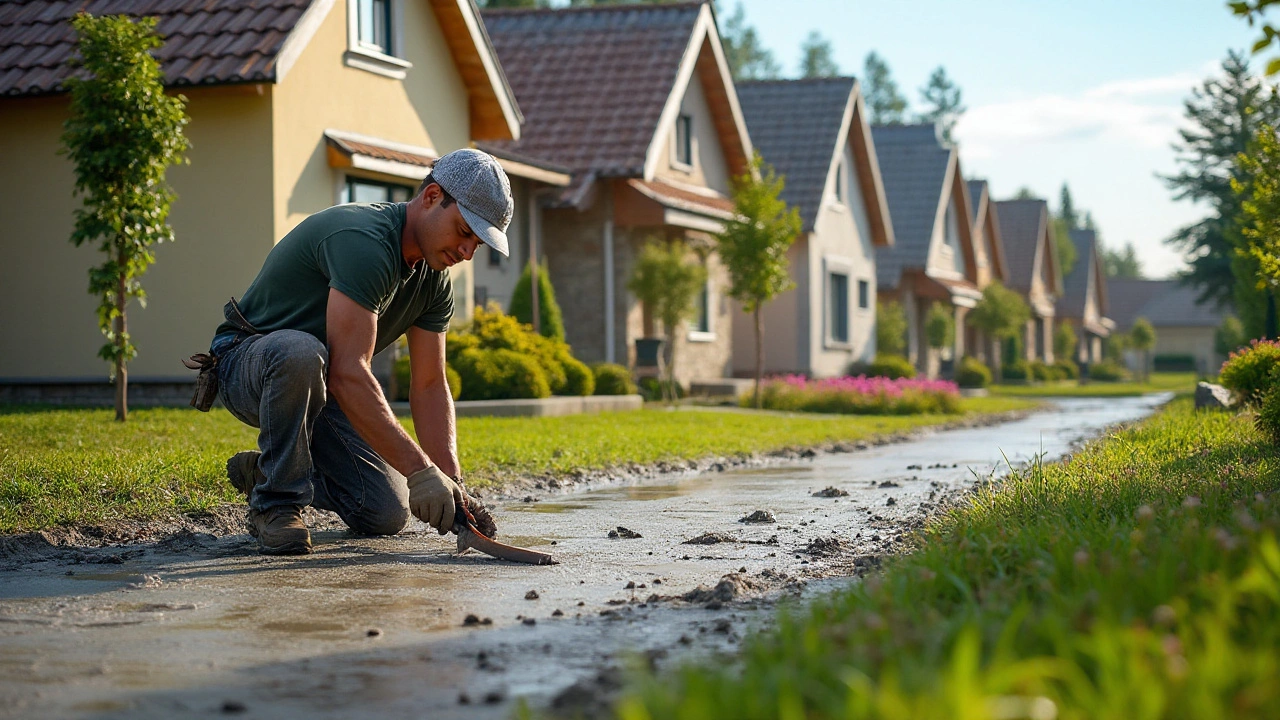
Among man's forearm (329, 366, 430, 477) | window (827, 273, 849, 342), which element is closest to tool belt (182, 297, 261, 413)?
man's forearm (329, 366, 430, 477)

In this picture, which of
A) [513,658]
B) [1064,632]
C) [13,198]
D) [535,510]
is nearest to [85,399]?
[13,198]

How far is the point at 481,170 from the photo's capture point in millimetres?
5883

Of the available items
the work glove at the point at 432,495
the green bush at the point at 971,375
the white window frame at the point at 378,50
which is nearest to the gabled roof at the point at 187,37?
the white window frame at the point at 378,50

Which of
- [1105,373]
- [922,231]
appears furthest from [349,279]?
[1105,373]

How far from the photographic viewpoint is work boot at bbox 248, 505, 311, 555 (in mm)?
6008

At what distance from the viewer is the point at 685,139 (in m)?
25.9

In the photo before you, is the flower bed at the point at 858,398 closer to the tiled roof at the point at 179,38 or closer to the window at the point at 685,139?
the window at the point at 685,139

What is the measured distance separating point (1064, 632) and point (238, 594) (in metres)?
3.04

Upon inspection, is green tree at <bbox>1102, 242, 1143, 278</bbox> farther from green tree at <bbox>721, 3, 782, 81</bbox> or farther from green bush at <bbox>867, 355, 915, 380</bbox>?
green bush at <bbox>867, 355, 915, 380</bbox>

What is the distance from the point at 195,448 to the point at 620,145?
1404cm

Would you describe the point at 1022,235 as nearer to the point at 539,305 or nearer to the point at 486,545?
the point at 539,305

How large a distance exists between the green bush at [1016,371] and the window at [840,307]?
55.9 feet

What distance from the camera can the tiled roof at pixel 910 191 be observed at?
1473 inches

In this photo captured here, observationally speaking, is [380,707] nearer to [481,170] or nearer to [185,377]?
[481,170]
